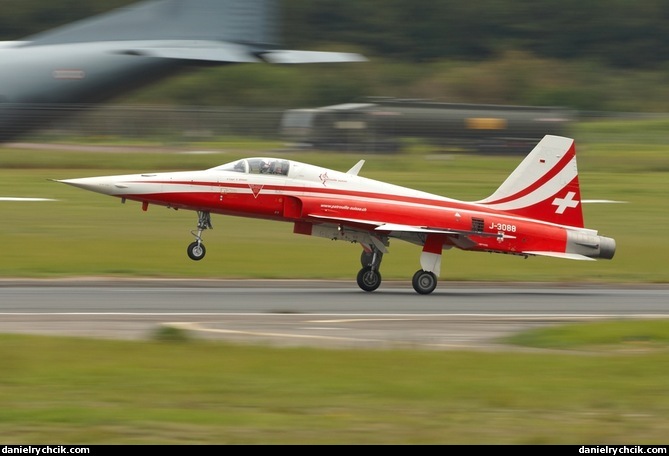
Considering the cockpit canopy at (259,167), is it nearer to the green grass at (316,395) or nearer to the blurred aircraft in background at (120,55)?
the green grass at (316,395)

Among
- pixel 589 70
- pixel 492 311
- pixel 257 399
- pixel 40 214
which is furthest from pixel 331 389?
pixel 589 70

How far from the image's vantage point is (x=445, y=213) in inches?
845

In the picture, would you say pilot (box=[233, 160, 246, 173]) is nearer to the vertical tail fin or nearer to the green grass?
the vertical tail fin

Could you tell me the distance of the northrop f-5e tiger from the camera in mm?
20953

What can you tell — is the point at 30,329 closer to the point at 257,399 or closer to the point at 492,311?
the point at 257,399

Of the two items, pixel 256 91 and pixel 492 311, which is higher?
pixel 256 91

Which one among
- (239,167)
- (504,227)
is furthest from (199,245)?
(504,227)

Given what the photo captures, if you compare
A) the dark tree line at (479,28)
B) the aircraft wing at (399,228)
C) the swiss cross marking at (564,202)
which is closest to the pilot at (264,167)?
the aircraft wing at (399,228)

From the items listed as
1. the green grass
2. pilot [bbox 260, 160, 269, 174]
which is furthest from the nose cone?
the green grass

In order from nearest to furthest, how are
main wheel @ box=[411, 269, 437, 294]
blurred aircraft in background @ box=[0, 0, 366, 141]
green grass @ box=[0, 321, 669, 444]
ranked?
green grass @ box=[0, 321, 669, 444]
main wheel @ box=[411, 269, 437, 294]
blurred aircraft in background @ box=[0, 0, 366, 141]

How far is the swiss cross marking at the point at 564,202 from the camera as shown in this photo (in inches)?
864

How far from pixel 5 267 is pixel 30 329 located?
783 cm

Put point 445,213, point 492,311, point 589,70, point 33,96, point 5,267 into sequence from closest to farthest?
point 492,311, point 445,213, point 5,267, point 33,96, point 589,70

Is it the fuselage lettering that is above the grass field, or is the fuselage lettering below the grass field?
above
